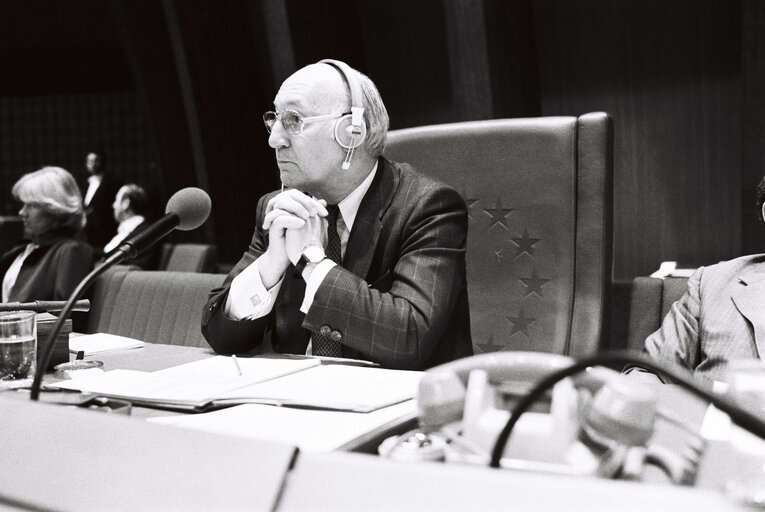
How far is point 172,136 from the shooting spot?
5.36 meters

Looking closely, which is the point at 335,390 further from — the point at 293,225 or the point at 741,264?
the point at 741,264

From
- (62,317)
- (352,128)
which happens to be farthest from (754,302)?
(62,317)

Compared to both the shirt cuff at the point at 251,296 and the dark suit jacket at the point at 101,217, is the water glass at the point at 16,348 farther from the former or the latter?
the dark suit jacket at the point at 101,217

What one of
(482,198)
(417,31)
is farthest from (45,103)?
(482,198)

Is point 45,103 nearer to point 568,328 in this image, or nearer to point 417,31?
point 417,31

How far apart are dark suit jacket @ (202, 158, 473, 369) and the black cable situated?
0.75 metres

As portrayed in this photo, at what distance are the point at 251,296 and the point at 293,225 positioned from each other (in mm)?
169

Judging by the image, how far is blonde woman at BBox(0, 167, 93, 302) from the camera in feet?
8.92

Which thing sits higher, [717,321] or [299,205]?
[299,205]

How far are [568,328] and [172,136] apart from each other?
449 cm

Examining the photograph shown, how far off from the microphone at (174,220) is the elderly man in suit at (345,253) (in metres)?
0.27

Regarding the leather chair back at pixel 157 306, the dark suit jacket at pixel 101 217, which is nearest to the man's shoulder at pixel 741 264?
the leather chair back at pixel 157 306

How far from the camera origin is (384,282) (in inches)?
53.6

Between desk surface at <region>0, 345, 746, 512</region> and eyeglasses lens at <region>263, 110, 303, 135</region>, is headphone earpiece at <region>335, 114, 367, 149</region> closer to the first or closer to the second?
eyeglasses lens at <region>263, 110, 303, 135</region>
